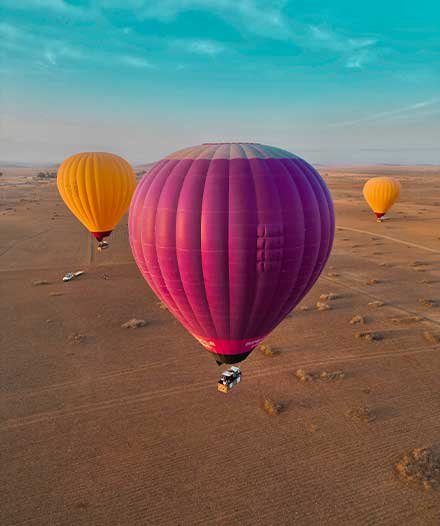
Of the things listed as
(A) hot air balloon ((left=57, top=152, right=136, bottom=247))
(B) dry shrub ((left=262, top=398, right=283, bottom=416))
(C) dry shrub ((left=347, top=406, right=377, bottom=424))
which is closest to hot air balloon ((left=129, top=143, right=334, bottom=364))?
(B) dry shrub ((left=262, top=398, right=283, bottom=416))

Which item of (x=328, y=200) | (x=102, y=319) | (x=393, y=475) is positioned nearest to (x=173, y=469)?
(x=393, y=475)

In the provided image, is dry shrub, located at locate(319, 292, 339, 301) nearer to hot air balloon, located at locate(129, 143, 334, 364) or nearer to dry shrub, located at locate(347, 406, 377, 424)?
dry shrub, located at locate(347, 406, 377, 424)

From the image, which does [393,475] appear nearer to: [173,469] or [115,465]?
[173,469]

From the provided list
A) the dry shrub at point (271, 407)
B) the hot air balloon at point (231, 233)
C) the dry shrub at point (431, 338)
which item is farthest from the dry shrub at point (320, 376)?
the dry shrub at point (431, 338)

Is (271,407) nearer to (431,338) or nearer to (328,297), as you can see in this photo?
(431,338)

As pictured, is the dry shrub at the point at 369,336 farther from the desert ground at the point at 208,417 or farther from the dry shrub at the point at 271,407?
the dry shrub at the point at 271,407

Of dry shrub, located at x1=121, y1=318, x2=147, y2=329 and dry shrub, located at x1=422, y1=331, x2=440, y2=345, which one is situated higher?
dry shrub, located at x1=422, y1=331, x2=440, y2=345
